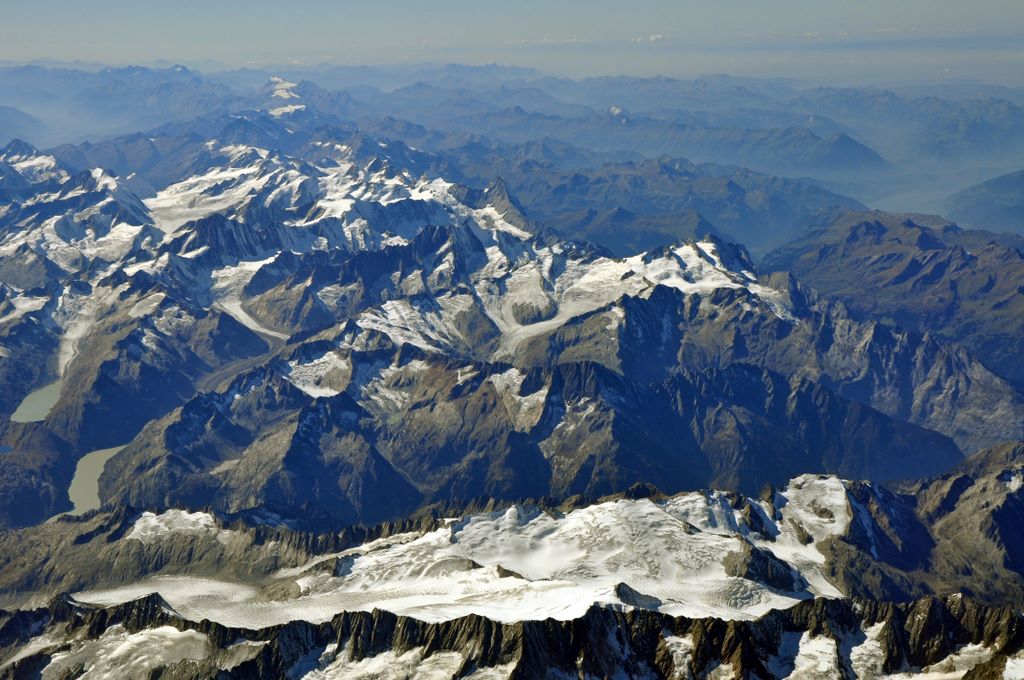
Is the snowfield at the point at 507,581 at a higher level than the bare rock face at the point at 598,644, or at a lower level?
lower

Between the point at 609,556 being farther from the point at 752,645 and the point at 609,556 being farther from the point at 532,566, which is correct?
the point at 752,645

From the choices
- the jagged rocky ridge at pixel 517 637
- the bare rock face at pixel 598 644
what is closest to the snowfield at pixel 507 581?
the jagged rocky ridge at pixel 517 637

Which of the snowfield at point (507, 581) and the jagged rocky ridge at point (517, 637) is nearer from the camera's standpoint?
the jagged rocky ridge at point (517, 637)

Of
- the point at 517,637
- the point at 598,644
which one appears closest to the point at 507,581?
the point at 517,637

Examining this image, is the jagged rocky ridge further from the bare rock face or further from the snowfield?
the snowfield

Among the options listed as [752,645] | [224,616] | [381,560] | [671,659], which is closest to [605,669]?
[671,659]

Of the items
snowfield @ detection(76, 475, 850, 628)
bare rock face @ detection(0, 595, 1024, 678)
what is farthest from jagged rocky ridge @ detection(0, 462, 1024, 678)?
snowfield @ detection(76, 475, 850, 628)

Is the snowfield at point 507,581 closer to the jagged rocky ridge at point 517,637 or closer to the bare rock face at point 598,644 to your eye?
the jagged rocky ridge at point 517,637

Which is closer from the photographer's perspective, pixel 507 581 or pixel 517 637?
pixel 517 637

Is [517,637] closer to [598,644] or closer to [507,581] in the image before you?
[598,644]

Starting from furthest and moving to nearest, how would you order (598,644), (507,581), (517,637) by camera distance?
1. (507,581)
2. (598,644)
3. (517,637)

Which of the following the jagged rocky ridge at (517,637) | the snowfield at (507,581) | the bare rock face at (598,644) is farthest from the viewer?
the snowfield at (507,581)

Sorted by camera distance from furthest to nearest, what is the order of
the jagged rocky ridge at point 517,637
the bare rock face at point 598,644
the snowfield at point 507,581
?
the snowfield at point 507,581 → the jagged rocky ridge at point 517,637 → the bare rock face at point 598,644
